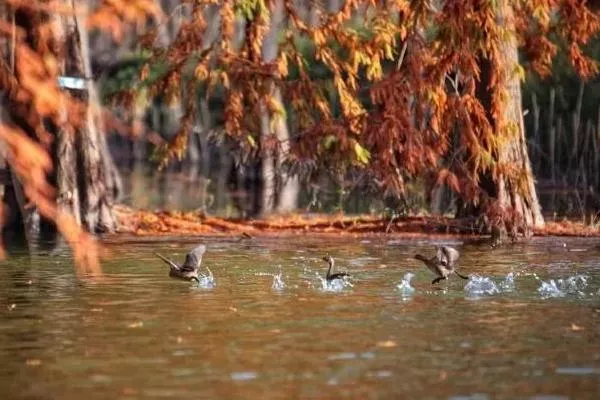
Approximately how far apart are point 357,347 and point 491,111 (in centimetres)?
1160

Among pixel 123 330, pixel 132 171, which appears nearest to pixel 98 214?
pixel 123 330

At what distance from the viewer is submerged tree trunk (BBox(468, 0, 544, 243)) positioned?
76.1 feet

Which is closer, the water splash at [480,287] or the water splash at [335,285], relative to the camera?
the water splash at [480,287]

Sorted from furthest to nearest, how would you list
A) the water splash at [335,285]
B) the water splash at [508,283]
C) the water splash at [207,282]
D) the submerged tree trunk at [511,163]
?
the submerged tree trunk at [511,163] < the water splash at [207,282] < the water splash at [335,285] < the water splash at [508,283]

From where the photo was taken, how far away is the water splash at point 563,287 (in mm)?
16031

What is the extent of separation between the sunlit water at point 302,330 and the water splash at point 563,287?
0.08 ft

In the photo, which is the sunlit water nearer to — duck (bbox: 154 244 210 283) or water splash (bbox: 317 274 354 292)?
water splash (bbox: 317 274 354 292)

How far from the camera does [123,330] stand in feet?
44.8

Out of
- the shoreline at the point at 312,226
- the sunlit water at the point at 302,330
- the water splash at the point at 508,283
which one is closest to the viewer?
the sunlit water at the point at 302,330

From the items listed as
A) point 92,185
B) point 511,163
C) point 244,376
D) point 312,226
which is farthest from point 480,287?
point 92,185

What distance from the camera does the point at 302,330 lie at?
13484mm

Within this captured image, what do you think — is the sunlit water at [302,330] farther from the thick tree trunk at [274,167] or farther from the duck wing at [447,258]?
the thick tree trunk at [274,167]

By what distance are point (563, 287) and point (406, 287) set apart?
5.04ft

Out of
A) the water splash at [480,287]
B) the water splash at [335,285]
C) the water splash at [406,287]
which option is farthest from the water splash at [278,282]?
the water splash at [480,287]
